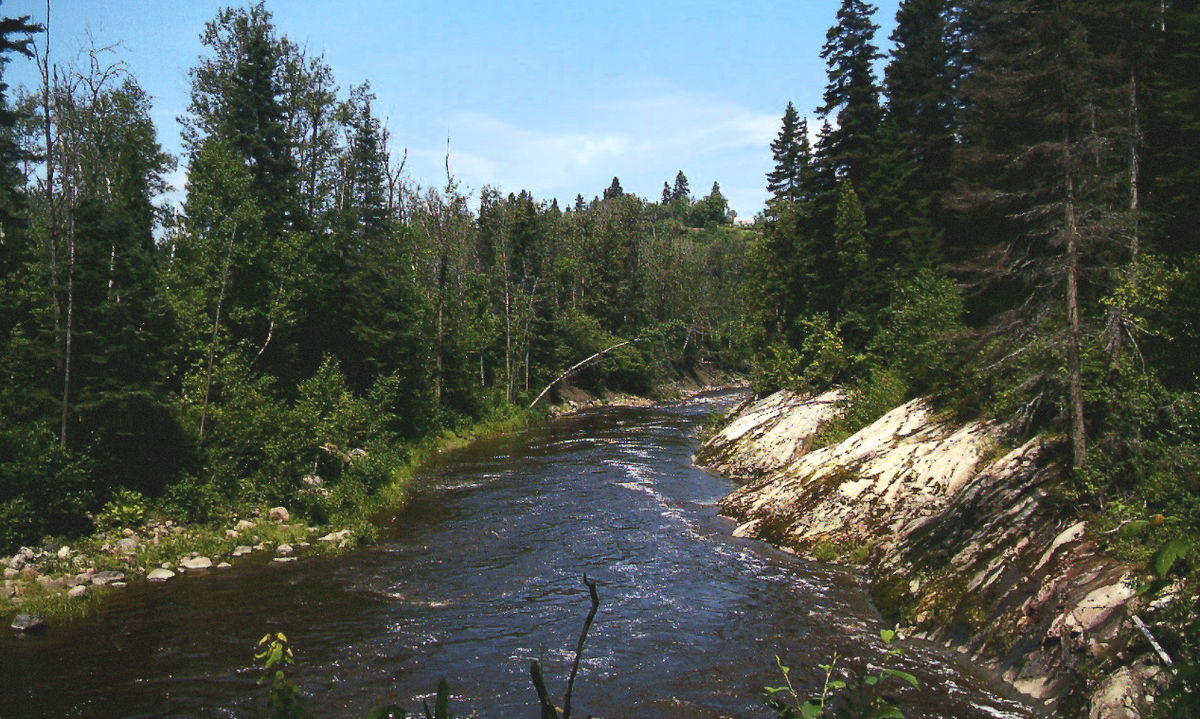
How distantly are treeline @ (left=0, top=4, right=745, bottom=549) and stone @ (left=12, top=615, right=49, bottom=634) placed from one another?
349 centimetres

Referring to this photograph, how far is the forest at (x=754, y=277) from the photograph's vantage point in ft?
39.3

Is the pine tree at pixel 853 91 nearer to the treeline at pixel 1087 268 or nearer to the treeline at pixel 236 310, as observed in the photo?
the treeline at pixel 1087 268

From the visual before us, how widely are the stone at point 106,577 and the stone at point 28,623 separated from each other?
82.0 inches

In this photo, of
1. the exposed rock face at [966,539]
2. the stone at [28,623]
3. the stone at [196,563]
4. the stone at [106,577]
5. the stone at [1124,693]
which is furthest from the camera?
the stone at [196,563]

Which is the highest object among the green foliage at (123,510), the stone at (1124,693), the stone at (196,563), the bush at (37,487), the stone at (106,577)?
the bush at (37,487)

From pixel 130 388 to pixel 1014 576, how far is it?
19762 mm

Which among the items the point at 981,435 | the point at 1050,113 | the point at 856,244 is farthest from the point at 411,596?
the point at 856,244

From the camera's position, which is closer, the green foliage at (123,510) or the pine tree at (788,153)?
the green foliage at (123,510)

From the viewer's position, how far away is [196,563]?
15.9 m

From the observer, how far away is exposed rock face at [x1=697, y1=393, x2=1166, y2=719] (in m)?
9.16

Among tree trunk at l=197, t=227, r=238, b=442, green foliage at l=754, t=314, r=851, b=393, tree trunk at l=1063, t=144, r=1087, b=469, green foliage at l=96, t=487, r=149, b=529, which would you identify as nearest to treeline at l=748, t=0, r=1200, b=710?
tree trunk at l=1063, t=144, r=1087, b=469

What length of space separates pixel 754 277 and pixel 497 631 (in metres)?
39.7

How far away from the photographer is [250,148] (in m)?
33.5

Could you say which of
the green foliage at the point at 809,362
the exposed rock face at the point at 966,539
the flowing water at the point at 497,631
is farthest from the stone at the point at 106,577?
the green foliage at the point at 809,362
